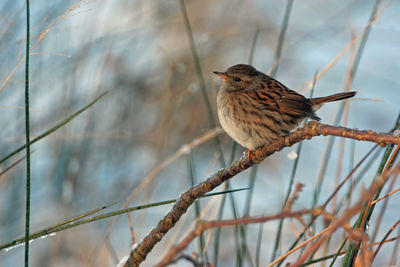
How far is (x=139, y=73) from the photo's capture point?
552 cm

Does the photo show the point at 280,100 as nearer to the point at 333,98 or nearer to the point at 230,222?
the point at 333,98

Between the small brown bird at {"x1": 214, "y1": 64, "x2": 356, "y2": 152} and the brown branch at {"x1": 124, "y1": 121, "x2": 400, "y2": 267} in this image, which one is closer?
the brown branch at {"x1": 124, "y1": 121, "x2": 400, "y2": 267}

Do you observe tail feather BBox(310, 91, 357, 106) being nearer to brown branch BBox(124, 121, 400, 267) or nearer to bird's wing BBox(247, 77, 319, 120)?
bird's wing BBox(247, 77, 319, 120)

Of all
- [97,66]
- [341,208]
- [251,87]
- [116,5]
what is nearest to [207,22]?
[116,5]

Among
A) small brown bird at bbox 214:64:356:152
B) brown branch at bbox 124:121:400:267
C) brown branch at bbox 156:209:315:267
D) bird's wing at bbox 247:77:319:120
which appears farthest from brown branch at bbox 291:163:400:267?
bird's wing at bbox 247:77:319:120

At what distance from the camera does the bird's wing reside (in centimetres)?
299

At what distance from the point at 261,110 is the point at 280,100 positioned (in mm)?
141

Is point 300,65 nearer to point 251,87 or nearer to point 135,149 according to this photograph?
point 135,149

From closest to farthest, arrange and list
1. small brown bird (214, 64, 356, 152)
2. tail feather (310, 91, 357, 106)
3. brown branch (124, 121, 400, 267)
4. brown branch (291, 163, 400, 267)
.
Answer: brown branch (291, 163, 400, 267) < brown branch (124, 121, 400, 267) < tail feather (310, 91, 357, 106) < small brown bird (214, 64, 356, 152)

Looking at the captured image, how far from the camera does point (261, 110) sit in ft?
10.2

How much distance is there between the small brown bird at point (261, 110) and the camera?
2893 millimetres

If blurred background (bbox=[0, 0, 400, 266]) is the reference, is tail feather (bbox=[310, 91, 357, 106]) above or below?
below

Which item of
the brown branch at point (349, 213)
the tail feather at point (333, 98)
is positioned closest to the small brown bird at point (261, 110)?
the tail feather at point (333, 98)

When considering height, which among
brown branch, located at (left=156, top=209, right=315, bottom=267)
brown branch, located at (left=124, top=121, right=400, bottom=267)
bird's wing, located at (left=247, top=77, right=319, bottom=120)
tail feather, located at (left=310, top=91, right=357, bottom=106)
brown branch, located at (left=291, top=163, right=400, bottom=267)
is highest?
bird's wing, located at (left=247, top=77, right=319, bottom=120)
